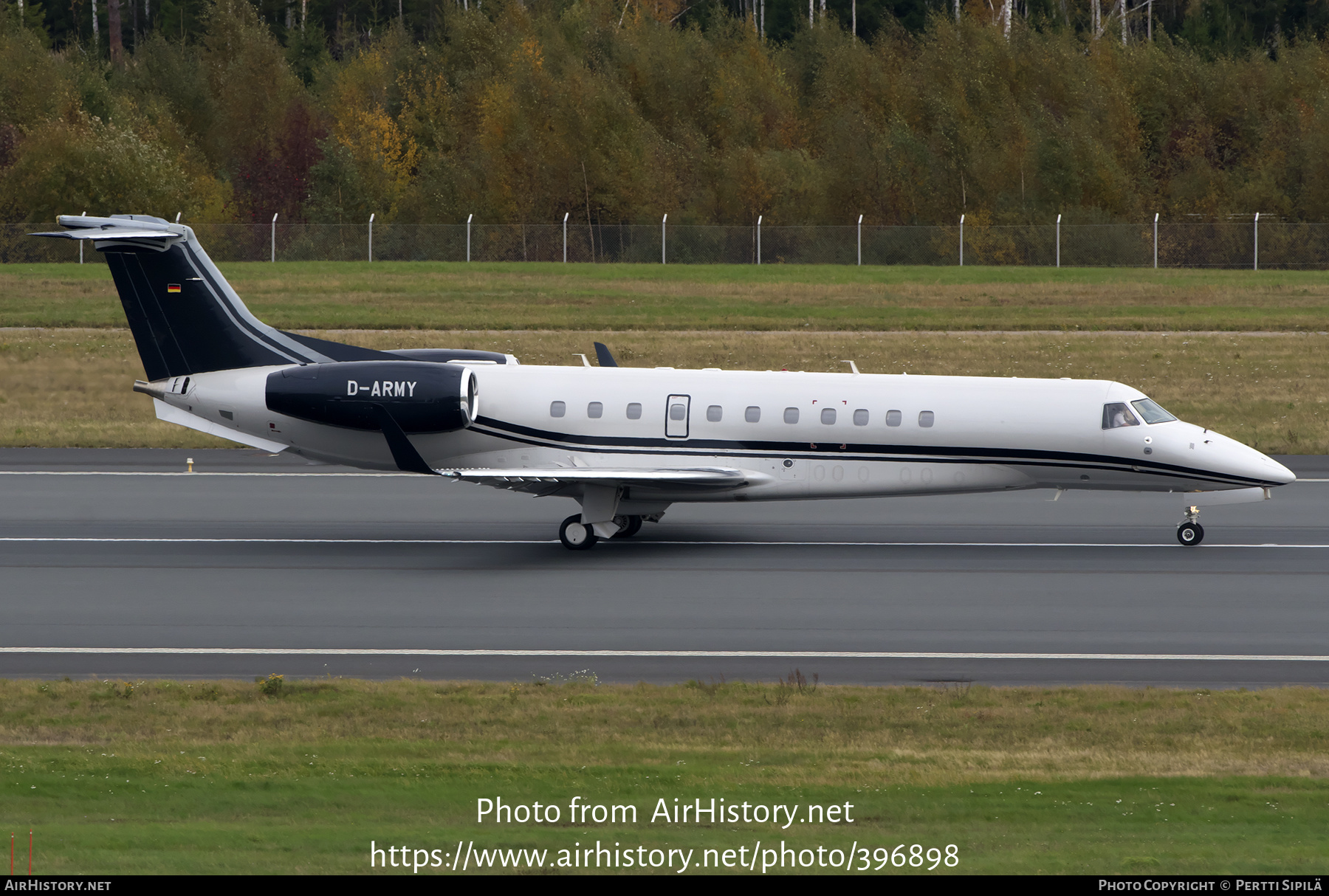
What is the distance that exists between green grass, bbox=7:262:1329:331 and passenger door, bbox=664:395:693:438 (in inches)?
1130

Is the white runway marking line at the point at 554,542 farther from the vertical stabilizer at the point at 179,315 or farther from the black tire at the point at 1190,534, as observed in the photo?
the vertical stabilizer at the point at 179,315

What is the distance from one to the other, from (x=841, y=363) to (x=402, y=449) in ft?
80.3

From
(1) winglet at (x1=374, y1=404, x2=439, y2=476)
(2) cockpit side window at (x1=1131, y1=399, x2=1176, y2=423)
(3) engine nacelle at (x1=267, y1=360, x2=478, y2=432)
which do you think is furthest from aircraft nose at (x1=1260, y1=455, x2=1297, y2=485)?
(1) winglet at (x1=374, y1=404, x2=439, y2=476)

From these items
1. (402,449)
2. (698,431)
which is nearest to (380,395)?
(402,449)

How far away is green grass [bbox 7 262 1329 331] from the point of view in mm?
53062

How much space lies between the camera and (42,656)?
1686 centimetres

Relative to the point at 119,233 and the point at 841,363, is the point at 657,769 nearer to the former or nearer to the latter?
the point at 119,233

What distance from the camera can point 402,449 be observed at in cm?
2197

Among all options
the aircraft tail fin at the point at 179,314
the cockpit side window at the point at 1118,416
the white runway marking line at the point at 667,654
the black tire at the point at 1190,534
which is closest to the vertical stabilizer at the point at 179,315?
the aircraft tail fin at the point at 179,314

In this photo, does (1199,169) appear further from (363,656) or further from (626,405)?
(363,656)

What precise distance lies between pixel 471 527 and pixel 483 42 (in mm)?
73512

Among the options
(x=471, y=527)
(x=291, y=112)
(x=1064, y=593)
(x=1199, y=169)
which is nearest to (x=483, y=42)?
(x=291, y=112)

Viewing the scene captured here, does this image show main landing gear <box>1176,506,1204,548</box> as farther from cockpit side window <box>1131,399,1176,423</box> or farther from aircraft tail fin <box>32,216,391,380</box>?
aircraft tail fin <box>32,216,391,380</box>

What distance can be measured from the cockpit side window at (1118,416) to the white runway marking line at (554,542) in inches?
75.5
